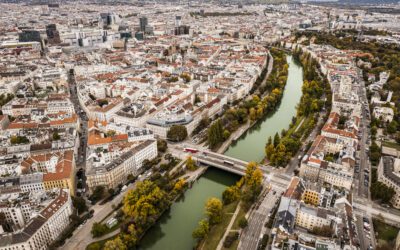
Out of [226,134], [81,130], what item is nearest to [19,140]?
[81,130]

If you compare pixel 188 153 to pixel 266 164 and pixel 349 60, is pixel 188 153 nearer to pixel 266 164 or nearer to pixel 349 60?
pixel 266 164

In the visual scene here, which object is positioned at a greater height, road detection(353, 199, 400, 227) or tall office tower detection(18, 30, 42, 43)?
tall office tower detection(18, 30, 42, 43)

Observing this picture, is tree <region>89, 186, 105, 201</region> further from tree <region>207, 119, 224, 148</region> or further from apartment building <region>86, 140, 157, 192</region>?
tree <region>207, 119, 224, 148</region>

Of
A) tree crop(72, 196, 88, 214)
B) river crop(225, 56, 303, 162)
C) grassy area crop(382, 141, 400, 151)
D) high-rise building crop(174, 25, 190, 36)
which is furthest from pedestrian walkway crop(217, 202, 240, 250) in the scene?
high-rise building crop(174, 25, 190, 36)

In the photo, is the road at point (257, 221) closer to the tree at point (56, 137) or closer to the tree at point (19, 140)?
the tree at point (56, 137)

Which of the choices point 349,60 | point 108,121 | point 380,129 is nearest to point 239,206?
point 108,121

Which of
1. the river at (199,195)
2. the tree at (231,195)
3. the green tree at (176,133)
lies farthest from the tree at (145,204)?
the green tree at (176,133)

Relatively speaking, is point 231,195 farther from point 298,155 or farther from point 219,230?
point 298,155

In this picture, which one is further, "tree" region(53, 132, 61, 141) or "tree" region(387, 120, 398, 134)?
"tree" region(387, 120, 398, 134)
